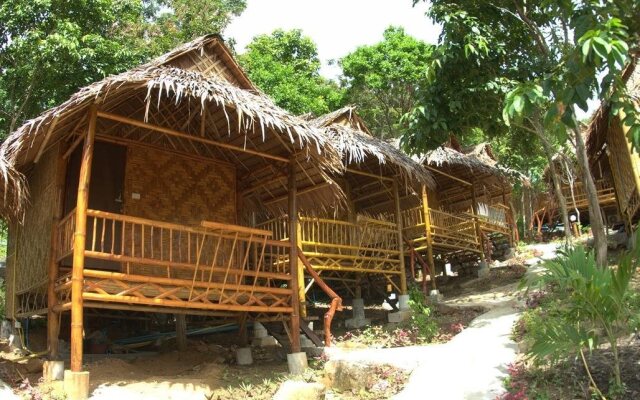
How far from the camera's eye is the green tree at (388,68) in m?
20.8

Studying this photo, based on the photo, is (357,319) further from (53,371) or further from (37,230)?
(53,371)

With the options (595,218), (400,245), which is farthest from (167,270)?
(595,218)

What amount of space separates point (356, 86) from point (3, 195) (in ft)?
53.8

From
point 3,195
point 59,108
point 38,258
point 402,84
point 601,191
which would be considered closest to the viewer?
point 59,108

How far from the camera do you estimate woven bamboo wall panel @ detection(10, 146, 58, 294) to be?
25.2 ft

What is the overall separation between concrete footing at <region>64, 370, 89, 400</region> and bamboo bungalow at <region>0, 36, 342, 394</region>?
0.11 m

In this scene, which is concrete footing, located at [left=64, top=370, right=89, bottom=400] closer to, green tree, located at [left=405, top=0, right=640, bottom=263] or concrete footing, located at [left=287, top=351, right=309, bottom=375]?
concrete footing, located at [left=287, top=351, right=309, bottom=375]

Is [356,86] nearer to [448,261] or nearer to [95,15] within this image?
[448,261]

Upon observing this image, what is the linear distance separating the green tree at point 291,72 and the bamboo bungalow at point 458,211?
6.17 meters

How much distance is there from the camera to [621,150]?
34.3 feet

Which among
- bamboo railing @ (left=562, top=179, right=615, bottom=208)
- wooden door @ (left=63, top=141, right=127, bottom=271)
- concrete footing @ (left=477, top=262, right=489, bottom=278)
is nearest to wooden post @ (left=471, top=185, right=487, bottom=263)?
concrete footing @ (left=477, top=262, right=489, bottom=278)

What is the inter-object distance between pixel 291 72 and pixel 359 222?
1169cm

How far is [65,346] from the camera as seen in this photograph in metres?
8.42

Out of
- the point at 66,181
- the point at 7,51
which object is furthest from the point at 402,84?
the point at 66,181
